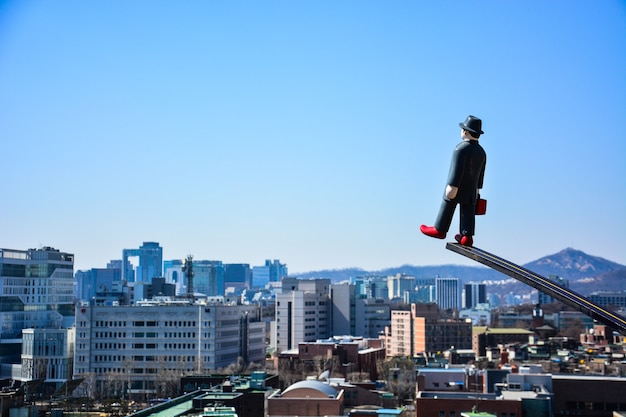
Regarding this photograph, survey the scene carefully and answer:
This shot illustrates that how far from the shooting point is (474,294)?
17038 centimetres

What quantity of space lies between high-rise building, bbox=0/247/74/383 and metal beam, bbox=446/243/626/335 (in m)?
40.4

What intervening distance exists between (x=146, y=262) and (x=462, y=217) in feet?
552

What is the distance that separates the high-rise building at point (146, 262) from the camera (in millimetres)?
162500

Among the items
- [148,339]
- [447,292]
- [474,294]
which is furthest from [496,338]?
[447,292]

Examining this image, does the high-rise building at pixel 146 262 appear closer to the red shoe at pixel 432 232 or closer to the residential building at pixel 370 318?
the residential building at pixel 370 318

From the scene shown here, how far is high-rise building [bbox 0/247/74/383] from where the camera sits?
4300cm

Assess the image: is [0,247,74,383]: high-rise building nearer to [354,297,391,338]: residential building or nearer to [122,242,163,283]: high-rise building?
[354,297,391,338]: residential building

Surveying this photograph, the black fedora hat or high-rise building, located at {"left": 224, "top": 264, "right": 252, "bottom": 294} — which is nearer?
Answer: the black fedora hat

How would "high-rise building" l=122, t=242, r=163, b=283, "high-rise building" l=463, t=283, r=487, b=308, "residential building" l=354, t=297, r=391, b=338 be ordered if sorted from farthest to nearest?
1. "high-rise building" l=463, t=283, r=487, b=308
2. "high-rise building" l=122, t=242, r=163, b=283
3. "residential building" l=354, t=297, r=391, b=338

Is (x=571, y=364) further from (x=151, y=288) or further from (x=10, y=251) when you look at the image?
(x=151, y=288)

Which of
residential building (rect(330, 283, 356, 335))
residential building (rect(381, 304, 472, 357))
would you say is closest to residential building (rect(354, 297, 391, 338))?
residential building (rect(330, 283, 356, 335))

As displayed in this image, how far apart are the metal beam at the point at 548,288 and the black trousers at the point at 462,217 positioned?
0.38ft

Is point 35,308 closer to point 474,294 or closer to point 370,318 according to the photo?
point 370,318

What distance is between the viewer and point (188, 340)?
1688 inches
